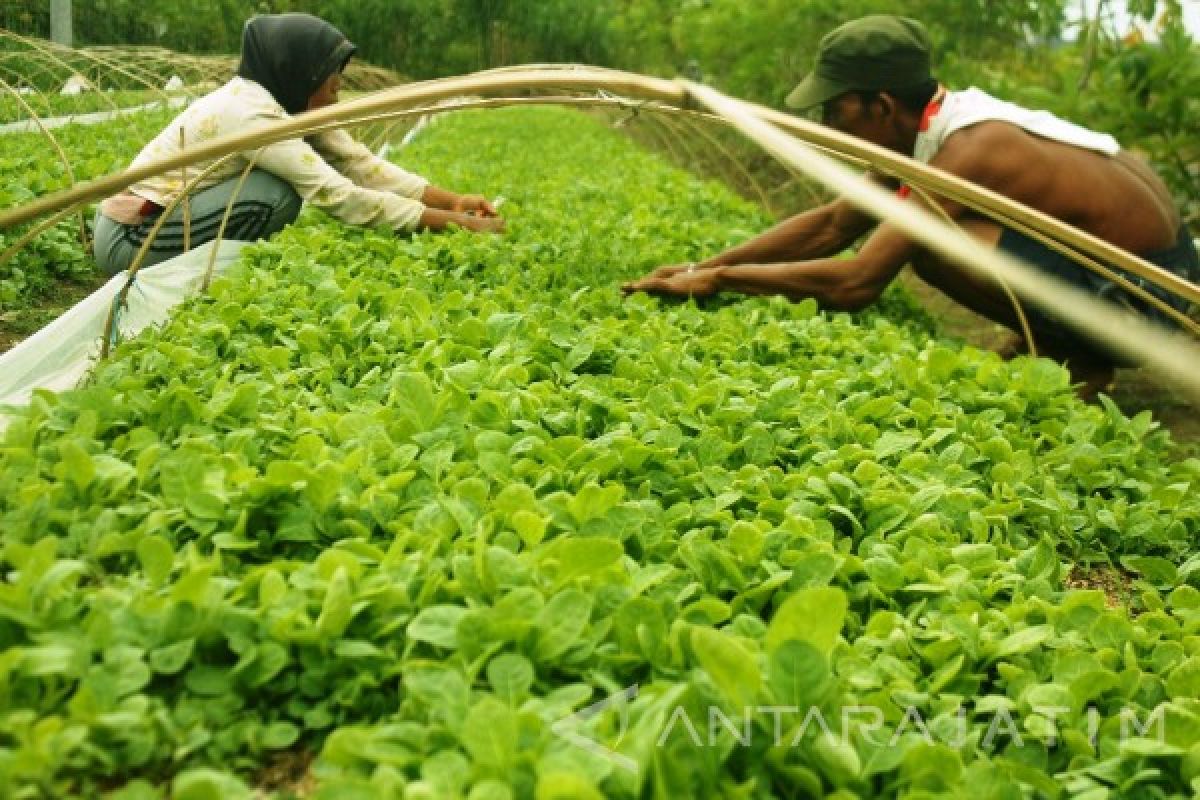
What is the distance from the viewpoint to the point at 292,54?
390cm

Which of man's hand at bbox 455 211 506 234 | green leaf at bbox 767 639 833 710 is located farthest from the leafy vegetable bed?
green leaf at bbox 767 639 833 710

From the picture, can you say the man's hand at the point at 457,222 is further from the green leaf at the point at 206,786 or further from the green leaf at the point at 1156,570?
the green leaf at the point at 206,786

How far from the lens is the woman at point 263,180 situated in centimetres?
379

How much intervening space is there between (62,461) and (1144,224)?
3525 mm

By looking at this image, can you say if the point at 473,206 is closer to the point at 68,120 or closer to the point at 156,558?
the point at 156,558

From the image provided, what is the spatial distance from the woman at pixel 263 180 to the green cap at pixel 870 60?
1351 millimetres

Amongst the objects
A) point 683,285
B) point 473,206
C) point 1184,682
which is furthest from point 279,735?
point 473,206

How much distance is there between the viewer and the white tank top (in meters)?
3.55

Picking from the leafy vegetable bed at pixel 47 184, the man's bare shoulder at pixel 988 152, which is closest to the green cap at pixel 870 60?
the man's bare shoulder at pixel 988 152

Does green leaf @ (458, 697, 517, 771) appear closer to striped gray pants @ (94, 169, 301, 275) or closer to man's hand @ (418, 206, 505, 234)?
man's hand @ (418, 206, 505, 234)

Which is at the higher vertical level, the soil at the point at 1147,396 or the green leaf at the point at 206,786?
the green leaf at the point at 206,786

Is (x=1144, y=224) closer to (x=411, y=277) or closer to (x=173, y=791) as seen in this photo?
(x=411, y=277)

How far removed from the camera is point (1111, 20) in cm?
621

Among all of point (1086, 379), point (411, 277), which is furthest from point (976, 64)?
point (411, 277)
